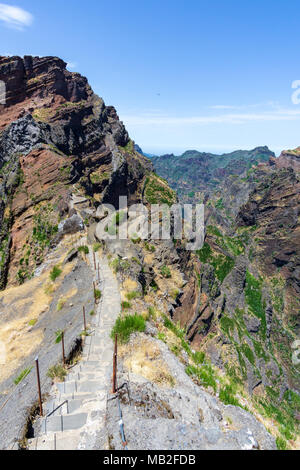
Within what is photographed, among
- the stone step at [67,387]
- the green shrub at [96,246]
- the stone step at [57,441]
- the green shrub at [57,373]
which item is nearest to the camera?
the stone step at [57,441]

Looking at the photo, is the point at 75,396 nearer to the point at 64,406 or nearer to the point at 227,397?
the point at 64,406

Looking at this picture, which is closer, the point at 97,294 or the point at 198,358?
the point at 198,358

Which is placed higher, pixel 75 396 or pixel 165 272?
pixel 75 396

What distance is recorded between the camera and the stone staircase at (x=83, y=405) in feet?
25.3

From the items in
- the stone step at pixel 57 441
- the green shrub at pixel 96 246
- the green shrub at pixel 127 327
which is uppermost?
the green shrub at pixel 96 246

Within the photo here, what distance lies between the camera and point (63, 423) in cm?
838

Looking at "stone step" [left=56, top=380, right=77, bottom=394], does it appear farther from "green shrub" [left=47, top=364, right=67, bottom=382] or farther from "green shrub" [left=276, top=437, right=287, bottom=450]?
"green shrub" [left=276, top=437, right=287, bottom=450]

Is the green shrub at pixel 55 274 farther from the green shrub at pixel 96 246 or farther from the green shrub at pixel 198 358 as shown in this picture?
the green shrub at pixel 198 358

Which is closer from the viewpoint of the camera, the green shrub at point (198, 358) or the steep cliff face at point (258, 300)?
the green shrub at point (198, 358)

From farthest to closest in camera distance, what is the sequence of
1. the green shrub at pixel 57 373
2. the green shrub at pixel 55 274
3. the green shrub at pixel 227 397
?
the green shrub at pixel 55 274
the green shrub at pixel 57 373
the green shrub at pixel 227 397

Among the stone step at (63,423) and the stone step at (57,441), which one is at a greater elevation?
the stone step at (57,441)

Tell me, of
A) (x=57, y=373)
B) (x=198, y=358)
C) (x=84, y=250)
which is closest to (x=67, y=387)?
(x=57, y=373)

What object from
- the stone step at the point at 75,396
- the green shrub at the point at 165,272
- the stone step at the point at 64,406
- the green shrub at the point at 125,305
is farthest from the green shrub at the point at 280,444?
the green shrub at the point at 165,272

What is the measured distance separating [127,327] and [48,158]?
4361 cm
